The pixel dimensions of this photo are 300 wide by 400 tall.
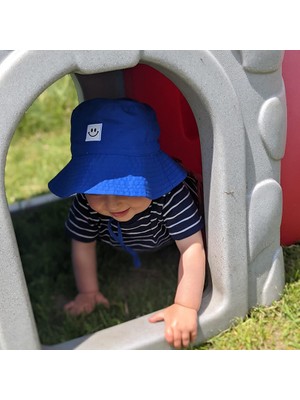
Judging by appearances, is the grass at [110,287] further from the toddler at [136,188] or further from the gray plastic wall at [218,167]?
the toddler at [136,188]

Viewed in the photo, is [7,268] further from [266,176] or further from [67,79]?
[67,79]

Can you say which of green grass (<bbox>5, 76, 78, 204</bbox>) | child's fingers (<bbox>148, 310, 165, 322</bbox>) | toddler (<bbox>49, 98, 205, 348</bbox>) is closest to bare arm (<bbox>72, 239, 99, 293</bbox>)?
toddler (<bbox>49, 98, 205, 348</bbox>)

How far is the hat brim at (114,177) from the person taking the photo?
1710 millimetres

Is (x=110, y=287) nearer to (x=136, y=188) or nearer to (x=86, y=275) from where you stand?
(x=86, y=275)

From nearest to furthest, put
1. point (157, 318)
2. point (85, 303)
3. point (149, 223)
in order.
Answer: point (157, 318)
point (149, 223)
point (85, 303)

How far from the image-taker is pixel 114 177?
1.72 metres

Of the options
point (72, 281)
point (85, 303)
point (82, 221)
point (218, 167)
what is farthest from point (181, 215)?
point (72, 281)

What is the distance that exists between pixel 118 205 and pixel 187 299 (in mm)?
325

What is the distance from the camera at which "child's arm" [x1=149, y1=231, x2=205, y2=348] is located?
5.85 feet

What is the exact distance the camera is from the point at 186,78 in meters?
1.61

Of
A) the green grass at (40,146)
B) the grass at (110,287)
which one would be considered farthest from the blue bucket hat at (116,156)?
the green grass at (40,146)

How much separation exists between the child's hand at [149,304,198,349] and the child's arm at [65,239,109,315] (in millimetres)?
353

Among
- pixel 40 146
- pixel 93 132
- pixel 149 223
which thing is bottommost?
pixel 149 223

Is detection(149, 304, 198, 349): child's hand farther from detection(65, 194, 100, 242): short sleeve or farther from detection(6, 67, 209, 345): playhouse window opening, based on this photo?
detection(65, 194, 100, 242): short sleeve
